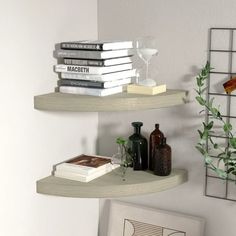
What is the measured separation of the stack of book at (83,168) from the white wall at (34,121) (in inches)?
1.6

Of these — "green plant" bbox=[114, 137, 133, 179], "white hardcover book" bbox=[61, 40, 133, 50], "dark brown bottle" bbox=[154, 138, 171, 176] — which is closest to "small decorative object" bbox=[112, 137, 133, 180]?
"green plant" bbox=[114, 137, 133, 179]

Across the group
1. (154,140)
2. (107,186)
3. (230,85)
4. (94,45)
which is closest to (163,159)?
(154,140)

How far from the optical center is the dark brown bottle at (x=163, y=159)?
1.62 metres

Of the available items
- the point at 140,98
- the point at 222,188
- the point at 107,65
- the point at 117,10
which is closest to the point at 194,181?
the point at 222,188

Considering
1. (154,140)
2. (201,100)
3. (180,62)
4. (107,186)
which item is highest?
(180,62)

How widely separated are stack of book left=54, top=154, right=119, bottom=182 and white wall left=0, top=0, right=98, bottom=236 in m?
0.04

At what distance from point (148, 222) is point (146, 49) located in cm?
62

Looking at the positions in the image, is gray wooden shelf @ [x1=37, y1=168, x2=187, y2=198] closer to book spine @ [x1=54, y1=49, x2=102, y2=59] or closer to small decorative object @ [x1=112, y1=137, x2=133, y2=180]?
small decorative object @ [x1=112, y1=137, x2=133, y2=180]

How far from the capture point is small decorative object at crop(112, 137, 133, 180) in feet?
5.41

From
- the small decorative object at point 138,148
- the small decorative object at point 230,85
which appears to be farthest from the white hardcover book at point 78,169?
the small decorative object at point 230,85

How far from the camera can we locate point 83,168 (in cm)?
161

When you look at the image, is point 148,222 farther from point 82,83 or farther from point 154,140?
point 82,83

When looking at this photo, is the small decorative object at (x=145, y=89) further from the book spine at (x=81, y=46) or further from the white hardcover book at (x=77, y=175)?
the white hardcover book at (x=77, y=175)

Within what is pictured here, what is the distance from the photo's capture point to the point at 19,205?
151 cm
